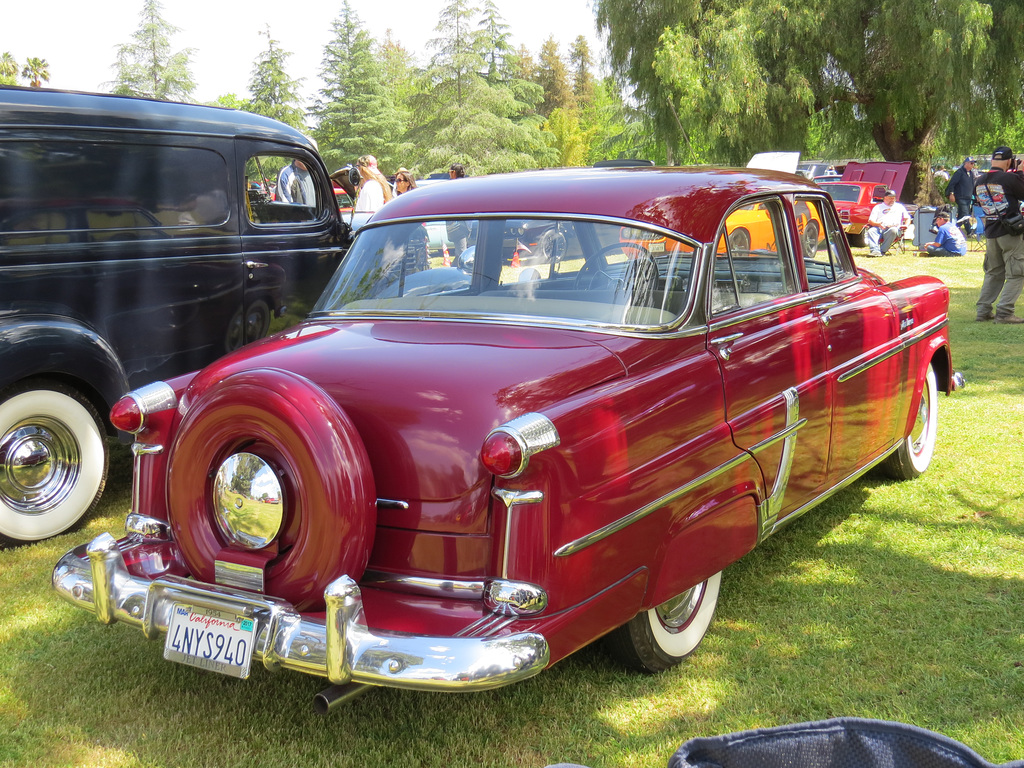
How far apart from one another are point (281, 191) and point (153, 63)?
2395 inches

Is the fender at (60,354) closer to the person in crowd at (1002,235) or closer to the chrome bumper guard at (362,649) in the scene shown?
the chrome bumper guard at (362,649)

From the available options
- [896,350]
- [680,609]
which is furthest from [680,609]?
[896,350]

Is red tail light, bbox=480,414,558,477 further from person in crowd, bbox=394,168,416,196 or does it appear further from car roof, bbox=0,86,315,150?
person in crowd, bbox=394,168,416,196

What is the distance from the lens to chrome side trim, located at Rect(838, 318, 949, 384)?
4.30 m

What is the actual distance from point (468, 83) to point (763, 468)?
53.7m

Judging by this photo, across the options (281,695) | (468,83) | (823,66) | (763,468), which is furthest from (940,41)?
(468,83)

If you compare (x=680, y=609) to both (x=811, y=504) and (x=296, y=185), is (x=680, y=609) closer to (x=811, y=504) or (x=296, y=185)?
(x=811, y=504)

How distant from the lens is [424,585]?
2799mm

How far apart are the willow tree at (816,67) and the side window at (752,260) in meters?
19.6

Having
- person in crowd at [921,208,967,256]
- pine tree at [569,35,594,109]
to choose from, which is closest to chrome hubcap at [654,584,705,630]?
person in crowd at [921,208,967,256]

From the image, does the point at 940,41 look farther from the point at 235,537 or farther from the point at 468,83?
the point at 468,83

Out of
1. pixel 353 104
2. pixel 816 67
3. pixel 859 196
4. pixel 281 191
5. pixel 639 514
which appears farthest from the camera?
pixel 353 104

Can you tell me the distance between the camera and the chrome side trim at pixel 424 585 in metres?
2.74

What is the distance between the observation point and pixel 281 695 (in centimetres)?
330
